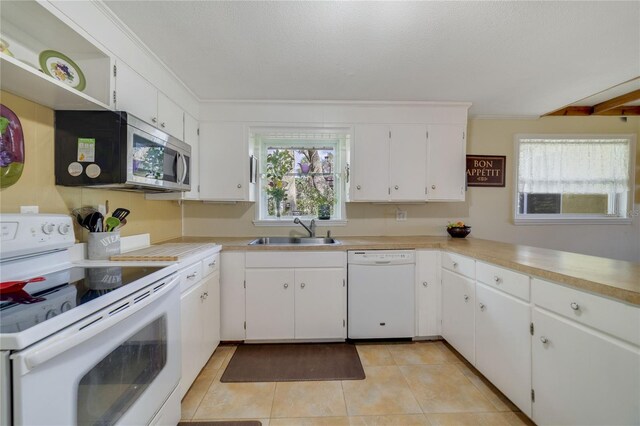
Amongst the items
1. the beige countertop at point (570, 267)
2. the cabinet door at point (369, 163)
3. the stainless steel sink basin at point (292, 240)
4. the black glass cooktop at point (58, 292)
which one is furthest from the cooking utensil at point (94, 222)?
the cabinet door at point (369, 163)

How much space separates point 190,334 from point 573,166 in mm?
4116

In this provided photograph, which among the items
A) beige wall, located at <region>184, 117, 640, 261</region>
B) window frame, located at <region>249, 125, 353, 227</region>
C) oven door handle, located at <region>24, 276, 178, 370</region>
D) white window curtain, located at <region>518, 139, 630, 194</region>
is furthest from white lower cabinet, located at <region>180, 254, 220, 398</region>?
white window curtain, located at <region>518, 139, 630, 194</region>

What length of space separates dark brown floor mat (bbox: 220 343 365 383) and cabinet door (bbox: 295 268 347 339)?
112mm

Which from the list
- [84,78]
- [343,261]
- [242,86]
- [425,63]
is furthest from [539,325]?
[84,78]

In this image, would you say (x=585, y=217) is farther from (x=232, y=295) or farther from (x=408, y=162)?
(x=232, y=295)

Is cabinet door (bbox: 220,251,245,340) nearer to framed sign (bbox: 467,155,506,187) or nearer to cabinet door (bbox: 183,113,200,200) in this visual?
cabinet door (bbox: 183,113,200,200)

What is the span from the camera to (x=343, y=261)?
2.18 metres

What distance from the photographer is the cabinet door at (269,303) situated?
2146mm

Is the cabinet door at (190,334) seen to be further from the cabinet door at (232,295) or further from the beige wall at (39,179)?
the beige wall at (39,179)

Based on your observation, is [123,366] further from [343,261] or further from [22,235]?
[343,261]

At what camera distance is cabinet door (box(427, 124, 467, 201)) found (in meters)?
2.49

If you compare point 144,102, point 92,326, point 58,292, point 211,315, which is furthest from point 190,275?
point 144,102

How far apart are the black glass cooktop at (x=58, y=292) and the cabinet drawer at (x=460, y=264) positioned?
78.5 inches

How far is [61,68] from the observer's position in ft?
4.14
